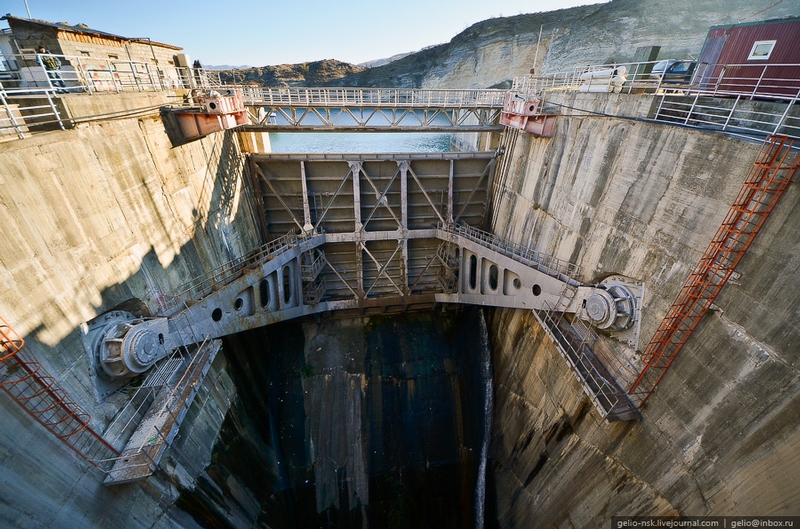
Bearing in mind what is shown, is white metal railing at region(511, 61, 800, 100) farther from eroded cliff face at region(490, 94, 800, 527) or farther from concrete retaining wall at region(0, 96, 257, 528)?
concrete retaining wall at region(0, 96, 257, 528)

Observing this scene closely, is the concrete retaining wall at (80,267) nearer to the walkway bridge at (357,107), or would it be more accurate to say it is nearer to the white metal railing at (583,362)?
the walkway bridge at (357,107)

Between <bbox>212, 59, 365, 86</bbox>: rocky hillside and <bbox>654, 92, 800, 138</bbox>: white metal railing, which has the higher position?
<bbox>654, 92, 800, 138</bbox>: white metal railing

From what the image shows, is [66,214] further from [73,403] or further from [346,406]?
[346,406]

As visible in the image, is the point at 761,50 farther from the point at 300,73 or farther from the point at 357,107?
the point at 300,73

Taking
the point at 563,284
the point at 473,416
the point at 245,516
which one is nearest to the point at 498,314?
the point at 473,416

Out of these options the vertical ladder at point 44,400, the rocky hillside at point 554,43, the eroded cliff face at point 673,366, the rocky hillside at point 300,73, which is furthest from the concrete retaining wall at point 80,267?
the rocky hillside at point 300,73

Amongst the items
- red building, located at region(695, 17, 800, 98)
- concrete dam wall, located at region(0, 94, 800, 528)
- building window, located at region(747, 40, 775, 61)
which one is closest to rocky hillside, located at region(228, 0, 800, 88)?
red building, located at region(695, 17, 800, 98)
